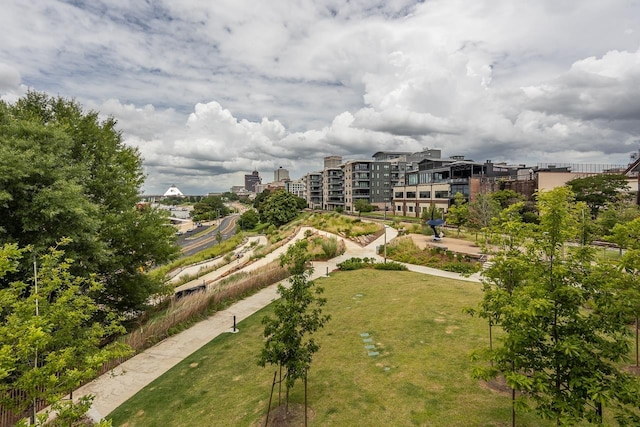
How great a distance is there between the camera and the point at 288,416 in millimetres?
8539

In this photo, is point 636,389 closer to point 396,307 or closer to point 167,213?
point 396,307

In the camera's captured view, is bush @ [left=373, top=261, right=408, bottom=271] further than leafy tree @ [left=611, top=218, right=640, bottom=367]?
Yes

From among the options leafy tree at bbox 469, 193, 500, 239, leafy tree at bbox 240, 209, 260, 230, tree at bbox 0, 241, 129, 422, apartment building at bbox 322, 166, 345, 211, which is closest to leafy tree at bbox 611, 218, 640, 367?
tree at bbox 0, 241, 129, 422

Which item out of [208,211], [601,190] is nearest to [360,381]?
[601,190]

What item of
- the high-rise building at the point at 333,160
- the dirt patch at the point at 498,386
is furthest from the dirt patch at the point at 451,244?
the high-rise building at the point at 333,160

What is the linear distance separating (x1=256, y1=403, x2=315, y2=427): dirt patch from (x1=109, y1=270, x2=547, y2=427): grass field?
0.29 meters

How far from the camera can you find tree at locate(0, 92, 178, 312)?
39.5 feet

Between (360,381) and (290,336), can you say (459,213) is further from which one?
(290,336)

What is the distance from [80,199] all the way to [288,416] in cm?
1170

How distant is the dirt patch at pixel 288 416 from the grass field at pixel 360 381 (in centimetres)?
29

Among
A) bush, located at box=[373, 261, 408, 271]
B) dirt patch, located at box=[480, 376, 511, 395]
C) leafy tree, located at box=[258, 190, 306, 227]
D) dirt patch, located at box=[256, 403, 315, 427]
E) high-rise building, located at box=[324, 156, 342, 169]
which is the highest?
high-rise building, located at box=[324, 156, 342, 169]

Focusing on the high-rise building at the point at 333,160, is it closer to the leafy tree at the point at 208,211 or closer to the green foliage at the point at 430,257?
the leafy tree at the point at 208,211

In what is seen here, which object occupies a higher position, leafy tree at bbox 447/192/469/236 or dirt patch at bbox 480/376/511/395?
leafy tree at bbox 447/192/469/236

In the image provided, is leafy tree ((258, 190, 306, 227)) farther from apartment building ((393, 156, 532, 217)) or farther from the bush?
the bush
